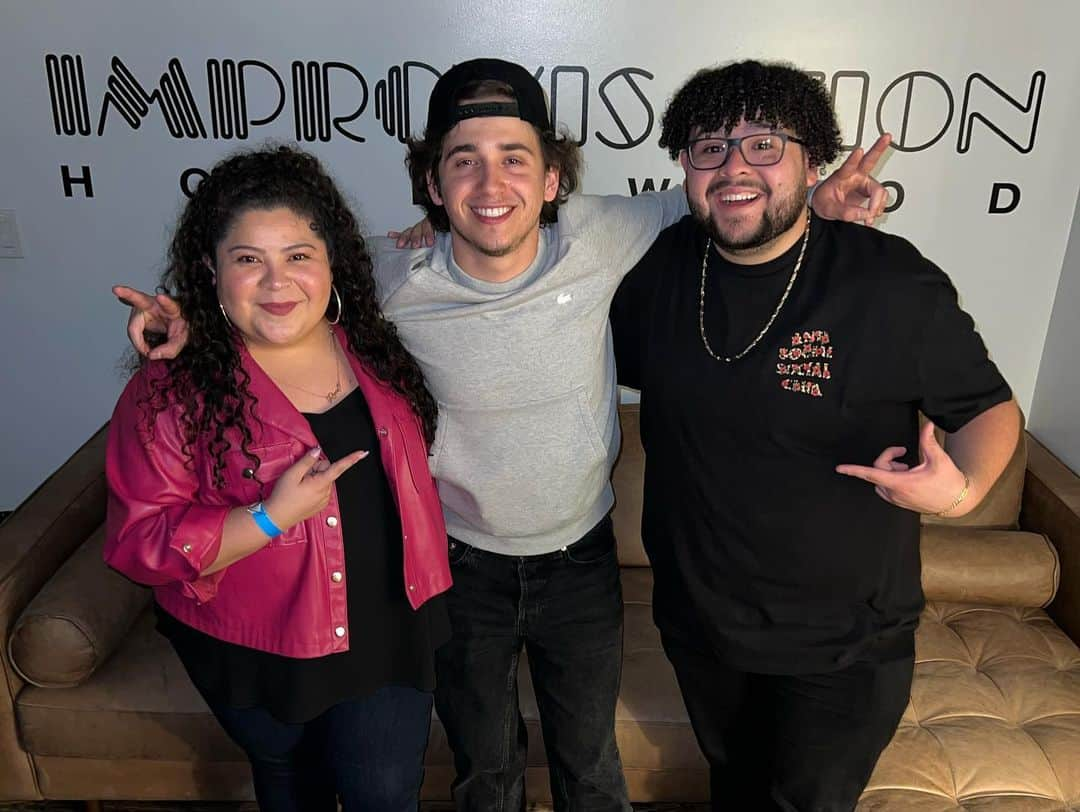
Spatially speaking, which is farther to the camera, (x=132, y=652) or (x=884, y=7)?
(x=884, y=7)

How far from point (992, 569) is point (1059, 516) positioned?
0.23 metres

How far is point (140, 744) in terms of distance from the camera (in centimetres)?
198

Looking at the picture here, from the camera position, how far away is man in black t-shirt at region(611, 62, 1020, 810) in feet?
4.33

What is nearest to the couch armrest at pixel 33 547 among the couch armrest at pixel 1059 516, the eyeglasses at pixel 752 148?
the eyeglasses at pixel 752 148

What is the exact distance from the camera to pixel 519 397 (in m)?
1.53

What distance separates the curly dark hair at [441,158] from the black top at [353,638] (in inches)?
17.3

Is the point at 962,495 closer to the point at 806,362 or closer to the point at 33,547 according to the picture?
the point at 806,362

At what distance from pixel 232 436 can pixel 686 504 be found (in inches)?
29.6

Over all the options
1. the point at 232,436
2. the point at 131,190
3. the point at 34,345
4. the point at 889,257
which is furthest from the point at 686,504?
the point at 34,345

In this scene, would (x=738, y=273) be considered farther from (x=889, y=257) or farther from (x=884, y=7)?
(x=884, y=7)

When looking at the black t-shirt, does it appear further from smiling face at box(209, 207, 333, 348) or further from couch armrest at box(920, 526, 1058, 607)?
couch armrest at box(920, 526, 1058, 607)

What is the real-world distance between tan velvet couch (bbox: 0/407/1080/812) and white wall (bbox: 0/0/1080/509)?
780 mm

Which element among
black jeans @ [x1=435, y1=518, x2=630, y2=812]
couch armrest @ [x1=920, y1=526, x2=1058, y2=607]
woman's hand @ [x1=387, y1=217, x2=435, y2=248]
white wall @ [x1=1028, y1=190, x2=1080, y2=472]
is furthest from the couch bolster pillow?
white wall @ [x1=1028, y1=190, x2=1080, y2=472]

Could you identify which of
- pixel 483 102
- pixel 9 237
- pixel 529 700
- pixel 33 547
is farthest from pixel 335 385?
pixel 9 237
